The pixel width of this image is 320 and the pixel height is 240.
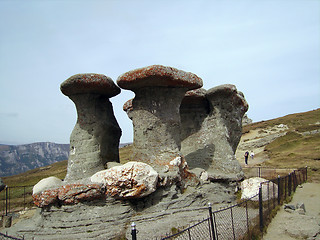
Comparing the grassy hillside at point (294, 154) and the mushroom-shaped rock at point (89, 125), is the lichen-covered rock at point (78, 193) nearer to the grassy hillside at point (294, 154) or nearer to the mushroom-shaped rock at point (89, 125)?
the mushroom-shaped rock at point (89, 125)

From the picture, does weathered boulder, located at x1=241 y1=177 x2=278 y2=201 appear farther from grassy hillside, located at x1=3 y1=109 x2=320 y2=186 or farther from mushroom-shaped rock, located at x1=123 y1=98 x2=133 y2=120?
grassy hillside, located at x1=3 y1=109 x2=320 y2=186

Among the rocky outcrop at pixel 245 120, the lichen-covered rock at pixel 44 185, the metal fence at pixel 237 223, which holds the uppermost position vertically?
the rocky outcrop at pixel 245 120

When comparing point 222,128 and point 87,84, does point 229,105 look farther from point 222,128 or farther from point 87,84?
point 87,84

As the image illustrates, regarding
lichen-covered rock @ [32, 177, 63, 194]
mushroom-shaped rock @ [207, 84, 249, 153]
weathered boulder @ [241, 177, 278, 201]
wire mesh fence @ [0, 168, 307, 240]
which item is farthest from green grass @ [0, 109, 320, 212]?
wire mesh fence @ [0, 168, 307, 240]

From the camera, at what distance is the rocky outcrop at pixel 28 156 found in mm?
88750

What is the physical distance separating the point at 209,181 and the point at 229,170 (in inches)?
54.8

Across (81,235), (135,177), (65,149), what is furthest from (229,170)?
(65,149)

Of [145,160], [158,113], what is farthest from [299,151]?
[145,160]

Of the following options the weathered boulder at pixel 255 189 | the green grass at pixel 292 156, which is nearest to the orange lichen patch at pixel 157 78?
the weathered boulder at pixel 255 189

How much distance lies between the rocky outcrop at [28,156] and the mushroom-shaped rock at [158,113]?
82694 millimetres

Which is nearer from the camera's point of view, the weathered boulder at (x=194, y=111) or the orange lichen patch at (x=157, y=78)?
the orange lichen patch at (x=157, y=78)

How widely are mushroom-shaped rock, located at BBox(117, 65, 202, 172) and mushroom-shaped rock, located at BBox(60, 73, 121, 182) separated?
90cm

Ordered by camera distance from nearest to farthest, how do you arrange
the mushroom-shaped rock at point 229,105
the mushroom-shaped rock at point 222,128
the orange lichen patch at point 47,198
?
the orange lichen patch at point 47,198
the mushroom-shaped rock at point 222,128
the mushroom-shaped rock at point 229,105

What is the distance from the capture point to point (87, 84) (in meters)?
7.41
